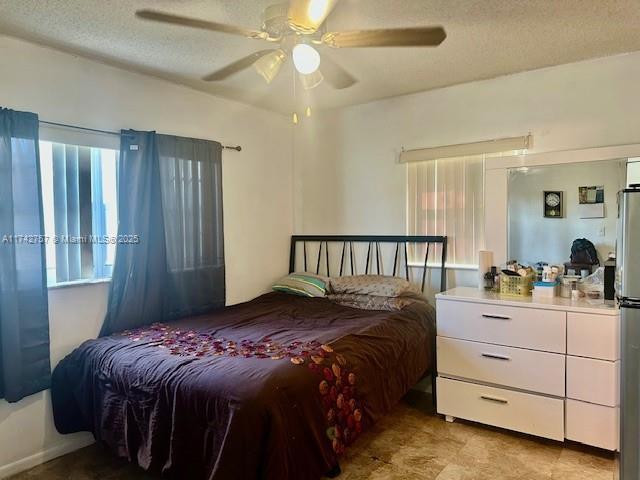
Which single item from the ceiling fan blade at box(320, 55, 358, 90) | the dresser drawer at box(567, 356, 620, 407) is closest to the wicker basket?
the dresser drawer at box(567, 356, 620, 407)

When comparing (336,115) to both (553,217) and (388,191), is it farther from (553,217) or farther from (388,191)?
(553,217)

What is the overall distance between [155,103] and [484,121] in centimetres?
234

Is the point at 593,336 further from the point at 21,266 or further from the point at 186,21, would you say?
the point at 21,266

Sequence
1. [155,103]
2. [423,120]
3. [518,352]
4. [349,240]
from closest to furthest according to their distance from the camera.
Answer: [518,352]
[155,103]
[423,120]
[349,240]

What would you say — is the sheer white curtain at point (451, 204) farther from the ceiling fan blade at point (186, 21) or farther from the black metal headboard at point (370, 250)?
the ceiling fan blade at point (186, 21)

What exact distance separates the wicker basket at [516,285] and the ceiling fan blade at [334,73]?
160 centimetres

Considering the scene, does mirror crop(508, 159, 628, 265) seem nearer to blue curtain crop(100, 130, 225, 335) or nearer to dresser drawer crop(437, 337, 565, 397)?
dresser drawer crop(437, 337, 565, 397)

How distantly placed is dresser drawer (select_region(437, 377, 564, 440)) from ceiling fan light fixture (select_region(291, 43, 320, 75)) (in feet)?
6.88

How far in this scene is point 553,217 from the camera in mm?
2863

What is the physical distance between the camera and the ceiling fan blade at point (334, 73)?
7.36ft

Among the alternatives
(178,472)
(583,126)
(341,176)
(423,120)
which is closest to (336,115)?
(341,176)

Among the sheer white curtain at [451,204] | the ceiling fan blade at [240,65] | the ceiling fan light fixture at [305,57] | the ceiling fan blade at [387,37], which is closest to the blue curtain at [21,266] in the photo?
the ceiling fan blade at [240,65]

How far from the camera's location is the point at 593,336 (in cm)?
233

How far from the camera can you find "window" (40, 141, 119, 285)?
248 centimetres
